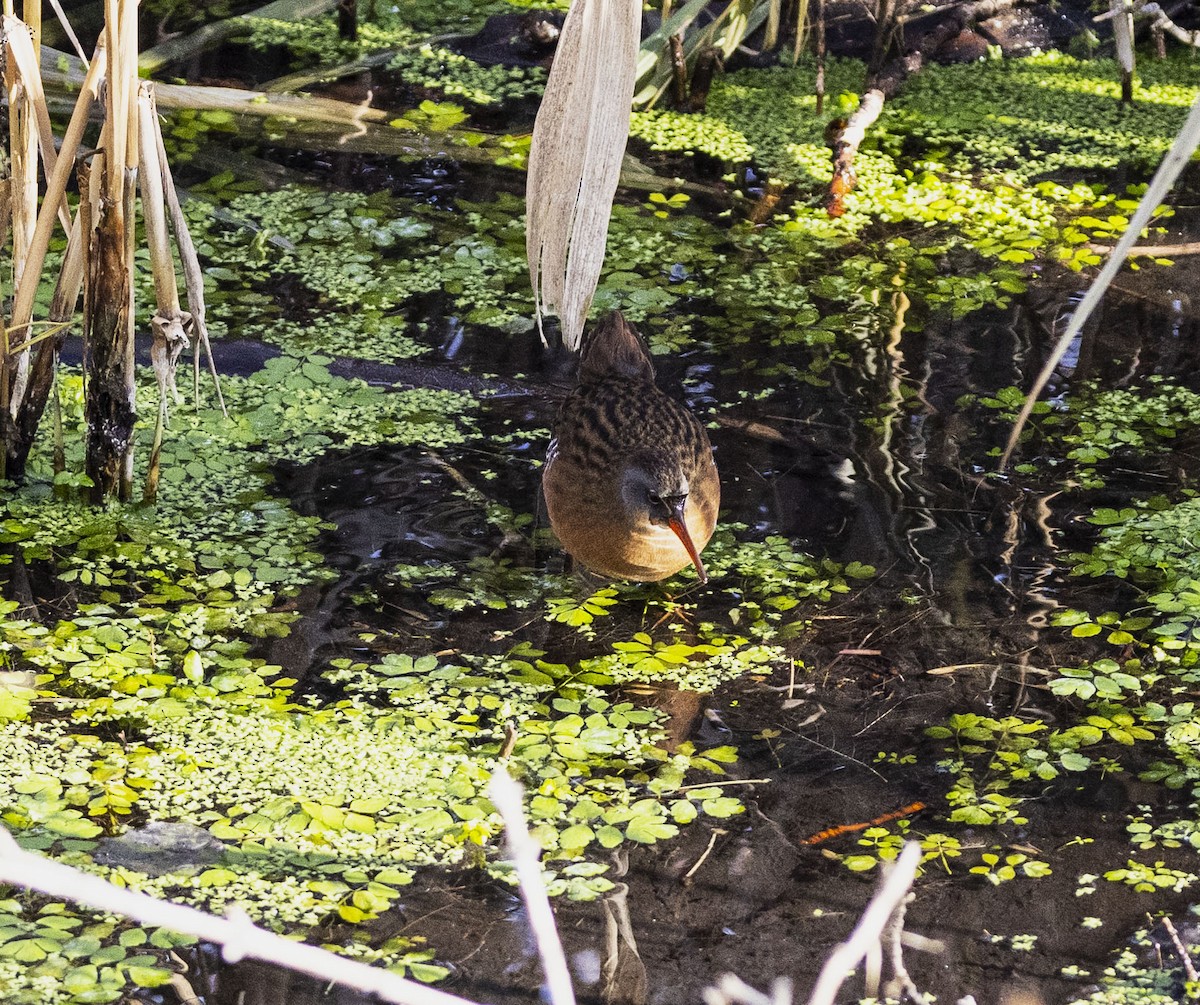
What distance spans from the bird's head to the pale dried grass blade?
128 centimetres

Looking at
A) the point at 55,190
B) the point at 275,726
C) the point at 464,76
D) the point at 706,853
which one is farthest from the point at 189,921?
the point at 464,76

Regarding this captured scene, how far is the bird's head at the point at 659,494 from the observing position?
381cm

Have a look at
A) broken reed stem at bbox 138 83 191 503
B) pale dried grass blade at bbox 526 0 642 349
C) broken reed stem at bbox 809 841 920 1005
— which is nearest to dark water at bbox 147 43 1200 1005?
broken reed stem at bbox 138 83 191 503

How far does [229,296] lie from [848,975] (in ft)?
13.1

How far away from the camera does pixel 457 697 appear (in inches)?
144

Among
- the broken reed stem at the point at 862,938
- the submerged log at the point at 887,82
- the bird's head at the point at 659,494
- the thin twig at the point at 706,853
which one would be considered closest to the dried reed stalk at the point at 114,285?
the bird's head at the point at 659,494

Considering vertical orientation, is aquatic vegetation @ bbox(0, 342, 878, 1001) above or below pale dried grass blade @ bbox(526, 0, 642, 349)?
below

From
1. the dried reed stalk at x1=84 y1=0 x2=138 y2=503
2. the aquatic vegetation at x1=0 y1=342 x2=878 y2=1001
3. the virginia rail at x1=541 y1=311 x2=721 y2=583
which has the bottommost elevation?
the aquatic vegetation at x1=0 y1=342 x2=878 y2=1001

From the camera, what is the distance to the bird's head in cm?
381

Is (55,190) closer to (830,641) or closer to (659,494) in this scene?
(659,494)

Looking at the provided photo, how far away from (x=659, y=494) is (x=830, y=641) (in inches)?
26.8

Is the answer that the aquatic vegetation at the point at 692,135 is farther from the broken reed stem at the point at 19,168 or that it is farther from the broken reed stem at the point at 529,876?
the broken reed stem at the point at 529,876

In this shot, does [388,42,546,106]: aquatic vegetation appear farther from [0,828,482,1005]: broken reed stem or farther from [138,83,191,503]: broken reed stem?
[0,828,482,1005]: broken reed stem

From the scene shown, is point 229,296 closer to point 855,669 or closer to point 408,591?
point 408,591
